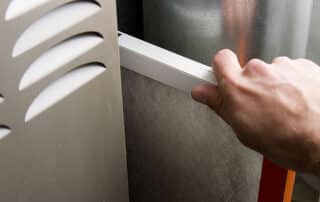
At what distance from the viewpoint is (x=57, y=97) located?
55cm

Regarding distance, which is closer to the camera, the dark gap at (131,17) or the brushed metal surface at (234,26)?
the brushed metal surface at (234,26)

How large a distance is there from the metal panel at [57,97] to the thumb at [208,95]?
85mm

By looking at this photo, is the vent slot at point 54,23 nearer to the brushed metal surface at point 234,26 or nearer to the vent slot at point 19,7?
the vent slot at point 19,7

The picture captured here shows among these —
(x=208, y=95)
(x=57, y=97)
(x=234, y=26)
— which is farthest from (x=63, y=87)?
(x=234, y=26)

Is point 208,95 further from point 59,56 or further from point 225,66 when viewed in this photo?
point 59,56

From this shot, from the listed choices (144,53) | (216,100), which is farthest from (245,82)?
(144,53)

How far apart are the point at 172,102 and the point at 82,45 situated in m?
0.17

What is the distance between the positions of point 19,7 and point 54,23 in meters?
0.05

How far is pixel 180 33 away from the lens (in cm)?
74

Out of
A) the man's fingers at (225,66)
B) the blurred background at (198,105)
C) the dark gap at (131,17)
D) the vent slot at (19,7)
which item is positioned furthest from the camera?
the dark gap at (131,17)

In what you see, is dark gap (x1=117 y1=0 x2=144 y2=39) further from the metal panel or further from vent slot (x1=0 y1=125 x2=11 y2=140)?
vent slot (x1=0 y1=125 x2=11 y2=140)

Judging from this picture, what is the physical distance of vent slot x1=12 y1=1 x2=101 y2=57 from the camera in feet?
1.62

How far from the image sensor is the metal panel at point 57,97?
49 centimetres

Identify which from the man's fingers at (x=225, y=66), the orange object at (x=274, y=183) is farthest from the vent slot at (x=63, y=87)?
the orange object at (x=274, y=183)
